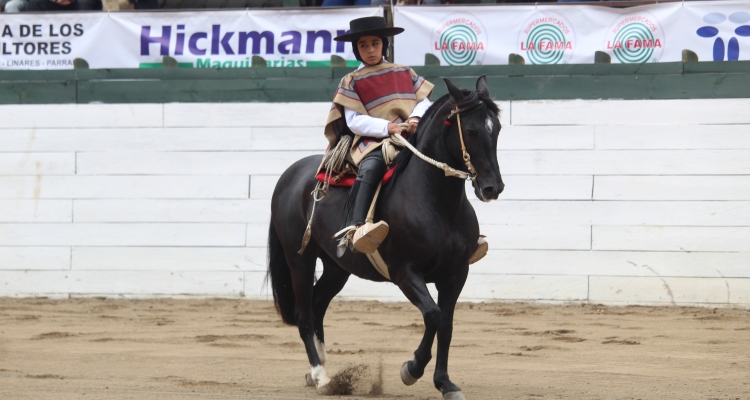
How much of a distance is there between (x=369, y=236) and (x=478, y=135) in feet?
2.51

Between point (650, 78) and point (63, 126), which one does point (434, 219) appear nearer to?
point (650, 78)

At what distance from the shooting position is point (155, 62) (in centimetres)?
978

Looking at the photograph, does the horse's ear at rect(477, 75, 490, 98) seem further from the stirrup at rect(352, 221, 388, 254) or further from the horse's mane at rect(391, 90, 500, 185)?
the stirrup at rect(352, 221, 388, 254)

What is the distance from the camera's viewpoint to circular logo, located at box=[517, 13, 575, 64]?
9000mm

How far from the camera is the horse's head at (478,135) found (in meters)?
4.64

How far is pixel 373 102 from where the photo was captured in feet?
18.4

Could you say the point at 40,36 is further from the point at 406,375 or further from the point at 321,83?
the point at 406,375

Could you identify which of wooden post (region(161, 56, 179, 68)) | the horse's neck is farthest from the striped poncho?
wooden post (region(161, 56, 179, 68))

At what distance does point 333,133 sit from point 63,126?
4943 millimetres

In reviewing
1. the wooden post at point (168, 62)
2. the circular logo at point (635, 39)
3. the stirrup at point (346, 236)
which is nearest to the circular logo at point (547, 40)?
the circular logo at point (635, 39)

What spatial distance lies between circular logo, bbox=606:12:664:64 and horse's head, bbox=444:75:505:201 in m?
4.38

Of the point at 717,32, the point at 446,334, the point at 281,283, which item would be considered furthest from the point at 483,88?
the point at 717,32

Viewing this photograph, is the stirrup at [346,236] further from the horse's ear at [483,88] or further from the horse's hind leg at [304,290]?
the horse's ear at [483,88]

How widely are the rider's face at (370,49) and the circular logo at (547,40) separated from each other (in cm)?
372
